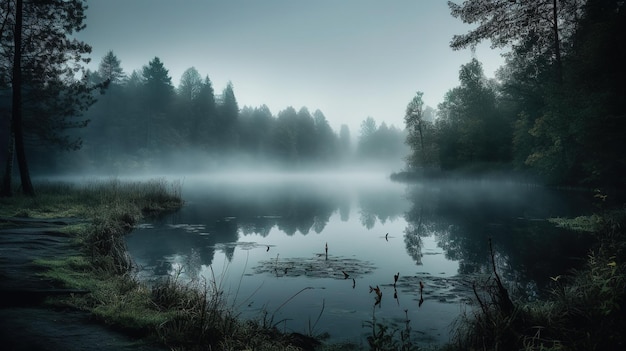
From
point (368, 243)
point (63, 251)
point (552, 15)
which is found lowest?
point (368, 243)

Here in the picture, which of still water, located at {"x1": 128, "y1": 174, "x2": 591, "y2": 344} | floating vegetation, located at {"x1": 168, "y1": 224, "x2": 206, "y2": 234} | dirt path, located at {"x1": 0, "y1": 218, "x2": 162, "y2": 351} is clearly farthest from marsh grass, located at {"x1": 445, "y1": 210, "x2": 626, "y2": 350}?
floating vegetation, located at {"x1": 168, "y1": 224, "x2": 206, "y2": 234}

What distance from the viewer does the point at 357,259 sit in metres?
11.6

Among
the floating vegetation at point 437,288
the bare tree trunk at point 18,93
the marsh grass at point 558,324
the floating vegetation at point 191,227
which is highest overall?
the bare tree trunk at point 18,93

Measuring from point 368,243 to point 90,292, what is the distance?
32.9 ft

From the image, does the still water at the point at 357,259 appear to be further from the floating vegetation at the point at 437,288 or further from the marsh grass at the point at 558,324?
the marsh grass at the point at 558,324

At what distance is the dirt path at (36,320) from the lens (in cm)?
421

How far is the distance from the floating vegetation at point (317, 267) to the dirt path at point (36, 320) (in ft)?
16.8

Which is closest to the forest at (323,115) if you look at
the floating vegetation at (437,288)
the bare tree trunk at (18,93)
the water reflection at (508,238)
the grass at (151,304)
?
the bare tree trunk at (18,93)

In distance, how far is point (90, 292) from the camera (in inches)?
242

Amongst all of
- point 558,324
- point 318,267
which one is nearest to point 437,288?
point 318,267

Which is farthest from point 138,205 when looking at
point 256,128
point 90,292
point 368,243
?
point 256,128

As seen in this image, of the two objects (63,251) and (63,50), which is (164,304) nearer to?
(63,251)

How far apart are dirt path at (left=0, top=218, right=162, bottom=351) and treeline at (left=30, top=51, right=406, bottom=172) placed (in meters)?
45.3

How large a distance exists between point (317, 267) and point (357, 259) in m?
1.69
